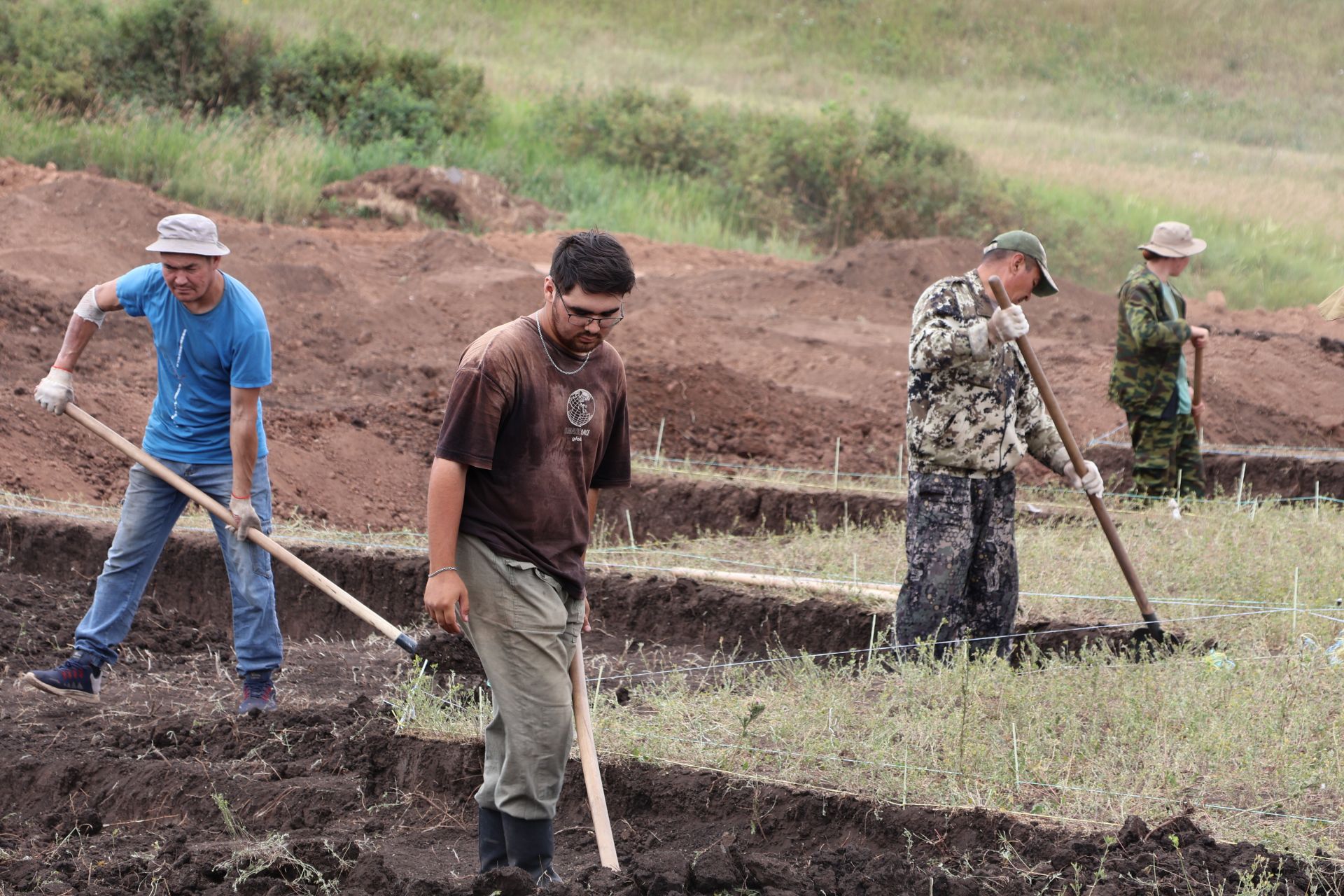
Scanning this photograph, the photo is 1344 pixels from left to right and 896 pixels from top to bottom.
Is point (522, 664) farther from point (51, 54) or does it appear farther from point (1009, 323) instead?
point (51, 54)

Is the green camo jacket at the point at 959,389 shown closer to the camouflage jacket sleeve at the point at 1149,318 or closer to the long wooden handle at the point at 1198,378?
the camouflage jacket sleeve at the point at 1149,318

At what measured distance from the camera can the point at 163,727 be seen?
5469 mm

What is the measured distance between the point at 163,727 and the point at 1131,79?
3799cm

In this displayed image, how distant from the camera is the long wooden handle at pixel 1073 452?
5.34m

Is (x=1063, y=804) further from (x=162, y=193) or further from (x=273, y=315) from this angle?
(x=162, y=193)

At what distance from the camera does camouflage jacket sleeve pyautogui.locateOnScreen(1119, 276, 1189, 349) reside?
28.1ft

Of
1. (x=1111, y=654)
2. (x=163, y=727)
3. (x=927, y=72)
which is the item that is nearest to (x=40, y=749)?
(x=163, y=727)

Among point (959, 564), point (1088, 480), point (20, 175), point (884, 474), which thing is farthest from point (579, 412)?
point (20, 175)

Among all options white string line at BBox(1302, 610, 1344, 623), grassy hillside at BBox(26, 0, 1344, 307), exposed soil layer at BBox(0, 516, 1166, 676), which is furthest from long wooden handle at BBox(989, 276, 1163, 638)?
grassy hillside at BBox(26, 0, 1344, 307)

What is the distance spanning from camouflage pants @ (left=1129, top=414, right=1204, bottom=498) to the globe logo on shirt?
616 cm

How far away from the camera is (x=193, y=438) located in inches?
224

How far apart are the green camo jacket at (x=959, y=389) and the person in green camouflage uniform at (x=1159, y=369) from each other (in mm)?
3253

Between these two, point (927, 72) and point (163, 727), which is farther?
point (927, 72)

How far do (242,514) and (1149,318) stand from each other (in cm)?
580
